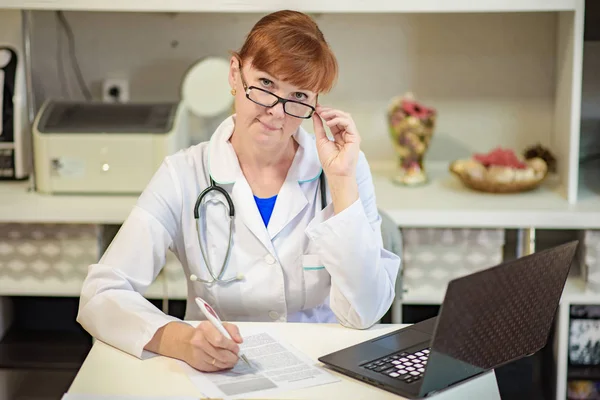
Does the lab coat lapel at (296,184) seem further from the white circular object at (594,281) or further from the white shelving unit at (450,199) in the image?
the white circular object at (594,281)

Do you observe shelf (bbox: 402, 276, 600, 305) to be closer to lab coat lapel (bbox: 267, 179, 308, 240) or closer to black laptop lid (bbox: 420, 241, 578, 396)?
lab coat lapel (bbox: 267, 179, 308, 240)

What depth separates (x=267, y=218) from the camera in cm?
180

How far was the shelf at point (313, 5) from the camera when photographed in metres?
2.45

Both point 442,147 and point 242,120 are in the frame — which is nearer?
point 242,120

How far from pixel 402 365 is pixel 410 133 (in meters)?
1.36

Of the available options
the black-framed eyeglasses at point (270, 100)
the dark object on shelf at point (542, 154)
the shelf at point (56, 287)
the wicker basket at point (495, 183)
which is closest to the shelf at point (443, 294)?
the wicker basket at point (495, 183)

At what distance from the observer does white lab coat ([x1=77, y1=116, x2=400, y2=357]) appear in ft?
5.39

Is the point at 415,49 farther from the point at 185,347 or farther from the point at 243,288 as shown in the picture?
the point at 185,347

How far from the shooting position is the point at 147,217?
1710 mm

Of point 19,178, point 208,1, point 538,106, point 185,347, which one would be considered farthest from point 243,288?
point 538,106

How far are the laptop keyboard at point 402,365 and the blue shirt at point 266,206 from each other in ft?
1.54

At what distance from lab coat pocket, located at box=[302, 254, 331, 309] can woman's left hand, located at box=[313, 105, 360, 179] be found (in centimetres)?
19

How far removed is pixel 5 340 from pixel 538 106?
6.35 ft


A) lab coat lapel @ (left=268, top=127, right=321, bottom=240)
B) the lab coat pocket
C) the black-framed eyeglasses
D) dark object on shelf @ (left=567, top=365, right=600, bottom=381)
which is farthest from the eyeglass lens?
dark object on shelf @ (left=567, top=365, right=600, bottom=381)
